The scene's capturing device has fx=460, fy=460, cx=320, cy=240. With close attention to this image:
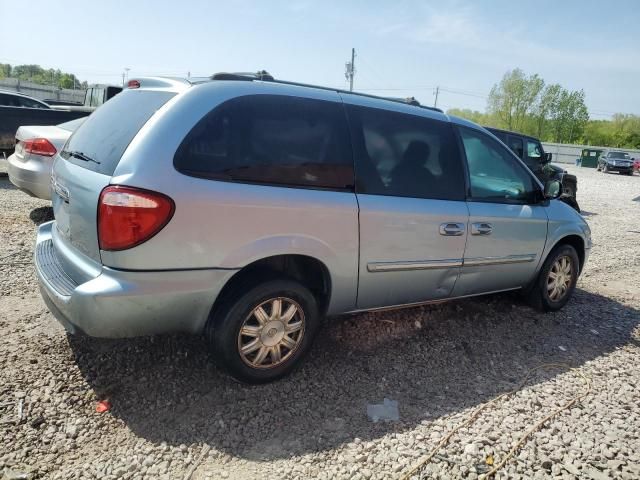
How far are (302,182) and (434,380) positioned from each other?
65.2 inches

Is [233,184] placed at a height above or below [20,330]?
above

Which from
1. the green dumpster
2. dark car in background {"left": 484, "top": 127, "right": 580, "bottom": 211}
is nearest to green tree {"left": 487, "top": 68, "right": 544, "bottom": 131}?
the green dumpster

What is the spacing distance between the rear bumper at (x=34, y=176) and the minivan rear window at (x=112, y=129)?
10.8 ft

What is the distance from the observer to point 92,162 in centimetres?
269

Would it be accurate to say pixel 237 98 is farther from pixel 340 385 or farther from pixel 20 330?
pixel 20 330

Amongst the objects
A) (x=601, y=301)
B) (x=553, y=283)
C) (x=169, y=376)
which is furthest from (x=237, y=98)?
(x=601, y=301)

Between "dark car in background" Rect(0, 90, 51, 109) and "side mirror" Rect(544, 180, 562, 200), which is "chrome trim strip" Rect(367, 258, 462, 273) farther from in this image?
"dark car in background" Rect(0, 90, 51, 109)

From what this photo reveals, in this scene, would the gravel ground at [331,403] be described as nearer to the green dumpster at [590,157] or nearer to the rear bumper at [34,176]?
the rear bumper at [34,176]

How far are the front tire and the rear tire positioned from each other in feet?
8.48

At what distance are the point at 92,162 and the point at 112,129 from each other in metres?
0.25

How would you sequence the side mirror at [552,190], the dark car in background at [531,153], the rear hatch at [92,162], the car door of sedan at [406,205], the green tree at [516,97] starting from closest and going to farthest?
the rear hatch at [92,162], the car door of sedan at [406,205], the side mirror at [552,190], the dark car in background at [531,153], the green tree at [516,97]

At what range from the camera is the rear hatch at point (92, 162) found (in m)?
2.49

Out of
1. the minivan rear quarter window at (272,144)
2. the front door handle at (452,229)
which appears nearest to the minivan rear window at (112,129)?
the minivan rear quarter window at (272,144)

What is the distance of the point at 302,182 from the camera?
282 centimetres
